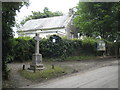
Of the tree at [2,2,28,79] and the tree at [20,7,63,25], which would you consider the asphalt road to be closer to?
the tree at [2,2,28,79]

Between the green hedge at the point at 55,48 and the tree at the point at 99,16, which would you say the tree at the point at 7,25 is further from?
the tree at the point at 99,16

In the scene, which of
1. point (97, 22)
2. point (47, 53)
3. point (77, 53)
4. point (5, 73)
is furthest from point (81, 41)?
point (5, 73)

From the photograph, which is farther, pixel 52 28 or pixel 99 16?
pixel 52 28

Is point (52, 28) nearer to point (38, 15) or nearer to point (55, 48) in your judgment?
point (55, 48)

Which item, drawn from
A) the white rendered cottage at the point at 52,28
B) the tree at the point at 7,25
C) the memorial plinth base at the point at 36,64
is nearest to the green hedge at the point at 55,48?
the memorial plinth base at the point at 36,64

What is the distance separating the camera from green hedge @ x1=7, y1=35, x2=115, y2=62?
14.6m

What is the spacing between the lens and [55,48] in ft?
53.4

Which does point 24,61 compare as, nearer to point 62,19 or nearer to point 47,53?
point 47,53

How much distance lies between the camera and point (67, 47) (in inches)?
668

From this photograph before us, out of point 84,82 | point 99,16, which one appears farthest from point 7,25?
point 99,16

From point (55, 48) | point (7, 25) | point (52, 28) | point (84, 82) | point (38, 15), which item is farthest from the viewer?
point (38, 15)

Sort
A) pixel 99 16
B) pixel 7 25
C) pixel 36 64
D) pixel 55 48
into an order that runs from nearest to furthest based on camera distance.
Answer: pixel 7 25 < pixel 36 64 < pixel 99 16 < pixel 55 48

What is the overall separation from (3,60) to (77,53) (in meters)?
12.6

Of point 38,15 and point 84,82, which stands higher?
point 38,15
